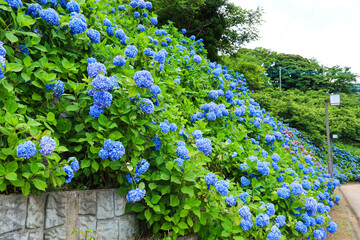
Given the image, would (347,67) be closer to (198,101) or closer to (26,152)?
(198,101)

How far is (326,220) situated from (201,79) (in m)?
3.11

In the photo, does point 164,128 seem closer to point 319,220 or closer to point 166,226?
point 166,226

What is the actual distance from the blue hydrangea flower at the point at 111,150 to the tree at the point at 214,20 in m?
6.94

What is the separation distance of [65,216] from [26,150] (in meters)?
0.66

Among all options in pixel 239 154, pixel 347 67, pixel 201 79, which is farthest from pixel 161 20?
pixel 347 67

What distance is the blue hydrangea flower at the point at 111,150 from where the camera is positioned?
72.6 inches

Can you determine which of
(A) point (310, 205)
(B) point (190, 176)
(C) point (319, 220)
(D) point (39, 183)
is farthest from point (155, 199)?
(C) point (319, 220)

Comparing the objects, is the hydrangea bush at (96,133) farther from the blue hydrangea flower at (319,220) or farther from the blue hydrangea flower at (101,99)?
the blue hydrangea flower at (319,220)

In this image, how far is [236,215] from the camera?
2.38 m

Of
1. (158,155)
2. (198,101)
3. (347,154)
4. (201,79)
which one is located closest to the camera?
(158,155)

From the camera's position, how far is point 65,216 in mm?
1831

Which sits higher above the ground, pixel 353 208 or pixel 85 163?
pixel 85 163

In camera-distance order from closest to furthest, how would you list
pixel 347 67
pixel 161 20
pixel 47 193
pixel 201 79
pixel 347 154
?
pixel 47 193 → pixel 201 79 → pixel 161 20 → pixel 347 154 → pixel 347 67

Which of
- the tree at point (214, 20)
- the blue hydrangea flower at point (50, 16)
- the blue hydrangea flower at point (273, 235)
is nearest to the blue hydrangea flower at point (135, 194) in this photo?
the blue hydrangea flower at point (273, 235)
